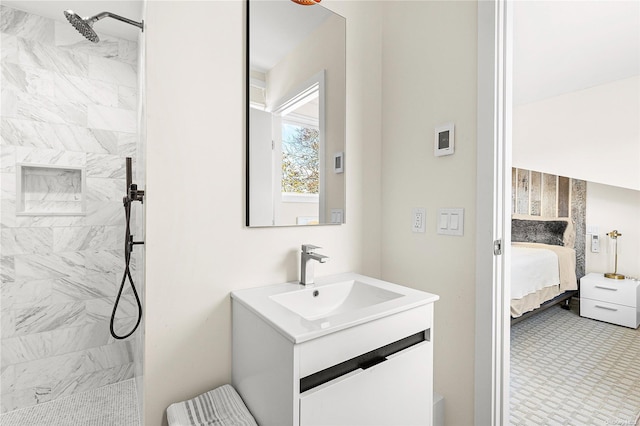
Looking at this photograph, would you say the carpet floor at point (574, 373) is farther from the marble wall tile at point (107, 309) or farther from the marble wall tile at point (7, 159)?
the marble wall tile at point (7, 159)

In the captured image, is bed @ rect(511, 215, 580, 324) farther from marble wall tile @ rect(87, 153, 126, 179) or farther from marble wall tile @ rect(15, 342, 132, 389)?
marble wall tile @ rect(87, 153, 126, 179)

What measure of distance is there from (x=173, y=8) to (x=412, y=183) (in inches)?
48.4

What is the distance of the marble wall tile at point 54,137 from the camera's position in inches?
71.0

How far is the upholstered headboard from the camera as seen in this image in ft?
12.4

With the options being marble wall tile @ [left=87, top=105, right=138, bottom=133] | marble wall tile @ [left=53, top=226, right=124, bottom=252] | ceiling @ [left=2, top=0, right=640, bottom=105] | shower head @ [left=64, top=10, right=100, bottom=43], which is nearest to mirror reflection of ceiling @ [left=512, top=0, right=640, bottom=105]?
ceiling @ [left=2, top=0, right=640, bottom=105]

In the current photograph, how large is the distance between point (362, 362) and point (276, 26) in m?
1.40

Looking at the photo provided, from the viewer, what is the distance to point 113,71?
2.12m

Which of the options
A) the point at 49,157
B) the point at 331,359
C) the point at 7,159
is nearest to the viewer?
the point at 331,359

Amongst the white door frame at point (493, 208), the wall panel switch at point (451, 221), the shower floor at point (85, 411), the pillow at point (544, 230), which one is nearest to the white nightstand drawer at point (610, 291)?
the pillow at point (544, 230)

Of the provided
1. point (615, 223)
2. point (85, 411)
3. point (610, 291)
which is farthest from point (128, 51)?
point (615, 223)

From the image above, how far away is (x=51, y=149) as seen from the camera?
191 centimetres

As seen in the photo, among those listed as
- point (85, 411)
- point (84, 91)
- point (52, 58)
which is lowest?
point (85, 411)

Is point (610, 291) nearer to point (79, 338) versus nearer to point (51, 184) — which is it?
point (79, 338)

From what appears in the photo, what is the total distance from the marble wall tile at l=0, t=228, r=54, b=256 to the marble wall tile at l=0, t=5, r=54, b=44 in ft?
3.83
